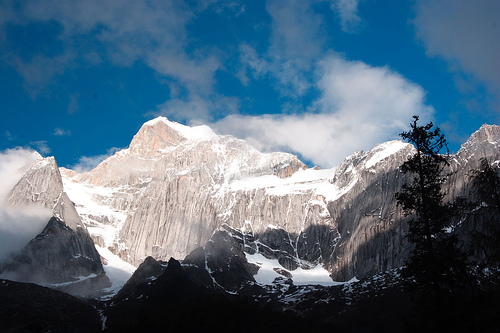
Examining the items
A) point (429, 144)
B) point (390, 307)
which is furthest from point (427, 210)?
point (390, 307)

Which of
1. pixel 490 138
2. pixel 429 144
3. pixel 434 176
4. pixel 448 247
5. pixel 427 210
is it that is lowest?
pixel 448 247

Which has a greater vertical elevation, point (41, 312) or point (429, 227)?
point (429, 227)

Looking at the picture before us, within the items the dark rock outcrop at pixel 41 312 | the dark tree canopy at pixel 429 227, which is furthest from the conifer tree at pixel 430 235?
the dark rock outcrop at pixel 41 312

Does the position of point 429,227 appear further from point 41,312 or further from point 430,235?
point 41,312

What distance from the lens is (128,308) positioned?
17412 centimetres

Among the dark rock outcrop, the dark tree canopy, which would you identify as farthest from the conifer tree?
the dark rock outcrop

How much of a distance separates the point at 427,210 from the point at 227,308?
8175 cm

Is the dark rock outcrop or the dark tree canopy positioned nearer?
the dark tree canopy

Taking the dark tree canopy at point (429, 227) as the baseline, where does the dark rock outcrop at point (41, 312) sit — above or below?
below

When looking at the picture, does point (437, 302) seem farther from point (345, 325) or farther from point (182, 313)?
point (345, 325)

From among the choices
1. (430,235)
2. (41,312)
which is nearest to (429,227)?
(430,235)

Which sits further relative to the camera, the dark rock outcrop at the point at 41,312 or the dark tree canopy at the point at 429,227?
the dark rock outcrop at the point at 41,312

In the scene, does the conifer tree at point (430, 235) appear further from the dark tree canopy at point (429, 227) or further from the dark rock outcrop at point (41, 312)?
the dark rock outcrop at point (41, 312)

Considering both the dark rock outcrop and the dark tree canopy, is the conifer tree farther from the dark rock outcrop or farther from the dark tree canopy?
the dark rock outcrop
